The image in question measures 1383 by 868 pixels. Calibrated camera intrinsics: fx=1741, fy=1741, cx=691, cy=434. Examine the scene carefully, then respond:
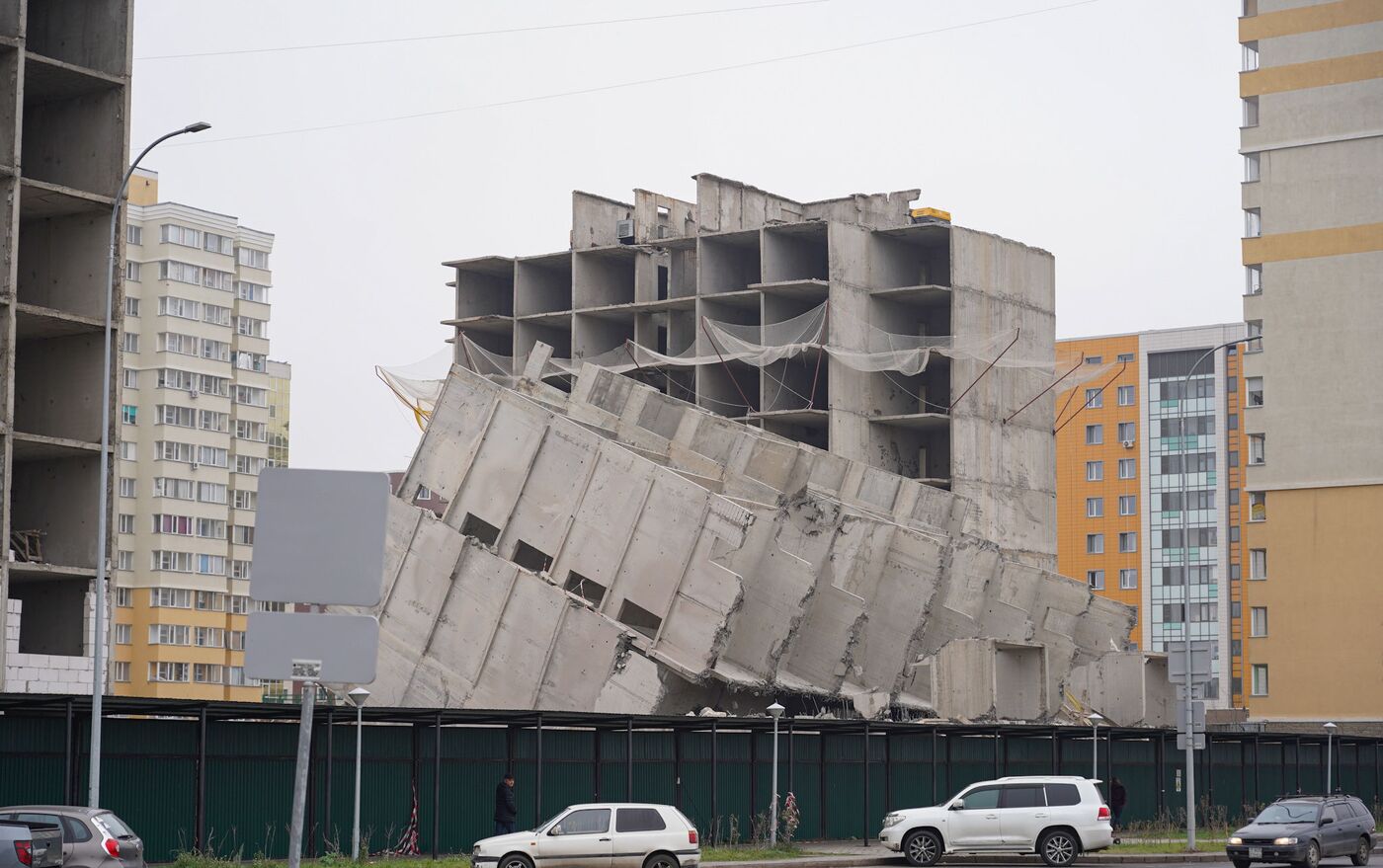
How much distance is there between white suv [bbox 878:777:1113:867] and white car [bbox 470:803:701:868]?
20.5 feet

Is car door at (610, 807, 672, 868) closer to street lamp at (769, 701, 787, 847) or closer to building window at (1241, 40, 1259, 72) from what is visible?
street lamp at (769, 701, 787, 847)

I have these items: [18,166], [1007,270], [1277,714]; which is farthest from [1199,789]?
[18,166]

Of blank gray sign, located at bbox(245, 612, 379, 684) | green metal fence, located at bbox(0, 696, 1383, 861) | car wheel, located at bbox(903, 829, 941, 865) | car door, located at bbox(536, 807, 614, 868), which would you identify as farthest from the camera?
car wheel, located at bbox(903, 829, 941, 865)

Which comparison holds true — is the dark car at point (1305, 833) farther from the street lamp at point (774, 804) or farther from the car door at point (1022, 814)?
the street lamp at point (774, 804)

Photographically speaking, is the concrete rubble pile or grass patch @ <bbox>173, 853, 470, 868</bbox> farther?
the concrete rubble pile

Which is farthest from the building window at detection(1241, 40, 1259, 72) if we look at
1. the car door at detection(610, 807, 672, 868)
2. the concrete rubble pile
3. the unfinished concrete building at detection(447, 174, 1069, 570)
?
the car door at detection(610, 807, 672, 868)

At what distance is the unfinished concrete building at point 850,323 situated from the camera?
6156 centimetres

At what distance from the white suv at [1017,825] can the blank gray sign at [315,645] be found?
23336mm

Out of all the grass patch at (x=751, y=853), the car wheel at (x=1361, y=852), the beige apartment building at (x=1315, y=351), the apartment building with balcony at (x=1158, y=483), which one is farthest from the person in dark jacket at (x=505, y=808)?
the apartment building with balcony at (x=1158, y=483)

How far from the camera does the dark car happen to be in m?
28.5

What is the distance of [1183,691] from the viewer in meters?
33.0

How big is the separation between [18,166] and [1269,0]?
4666 cm

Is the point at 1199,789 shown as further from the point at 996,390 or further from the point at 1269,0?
the point at 1269,0

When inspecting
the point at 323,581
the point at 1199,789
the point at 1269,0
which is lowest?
the point at 1199,789
